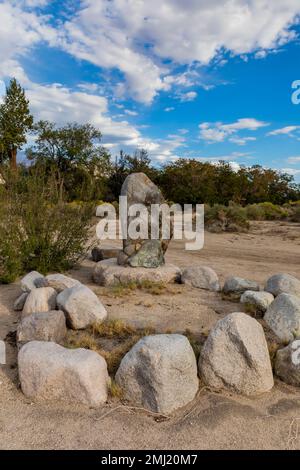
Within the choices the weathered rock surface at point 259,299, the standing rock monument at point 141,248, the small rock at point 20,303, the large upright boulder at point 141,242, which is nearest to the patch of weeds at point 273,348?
the weathered rock surface at point 259,299

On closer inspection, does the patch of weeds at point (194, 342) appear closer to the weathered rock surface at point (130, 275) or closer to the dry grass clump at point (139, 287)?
the dry grass clump at point (139, 287)

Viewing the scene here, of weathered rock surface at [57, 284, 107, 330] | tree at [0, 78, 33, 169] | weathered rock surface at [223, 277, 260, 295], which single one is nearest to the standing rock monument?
weathered rock surface at [223, 277, 260, 295]

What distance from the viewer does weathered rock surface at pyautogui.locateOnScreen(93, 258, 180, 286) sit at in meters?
6.09

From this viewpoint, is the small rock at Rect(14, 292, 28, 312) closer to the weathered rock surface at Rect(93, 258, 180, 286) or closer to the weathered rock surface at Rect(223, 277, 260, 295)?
the weathered rock surface at Rect(93, 258, 180, 286)

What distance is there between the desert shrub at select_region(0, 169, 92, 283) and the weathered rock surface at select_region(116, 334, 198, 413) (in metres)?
3.50

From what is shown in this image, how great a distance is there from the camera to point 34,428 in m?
2.84

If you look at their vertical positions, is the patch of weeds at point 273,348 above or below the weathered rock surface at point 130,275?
below

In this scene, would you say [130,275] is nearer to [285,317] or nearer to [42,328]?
[42,328]

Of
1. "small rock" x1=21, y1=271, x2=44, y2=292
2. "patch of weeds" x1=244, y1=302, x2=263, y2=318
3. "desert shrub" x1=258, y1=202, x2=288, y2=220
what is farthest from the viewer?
"desert shrub" x1=258, y1=202, x2=288, y2=220

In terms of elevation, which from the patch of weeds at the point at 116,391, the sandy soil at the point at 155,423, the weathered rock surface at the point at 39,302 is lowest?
the sandy soil at the point at 155,423

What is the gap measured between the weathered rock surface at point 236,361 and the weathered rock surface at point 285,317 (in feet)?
2.43

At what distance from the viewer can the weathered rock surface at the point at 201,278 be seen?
5926mm

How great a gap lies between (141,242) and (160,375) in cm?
353

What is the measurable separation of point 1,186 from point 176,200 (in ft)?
74.4
